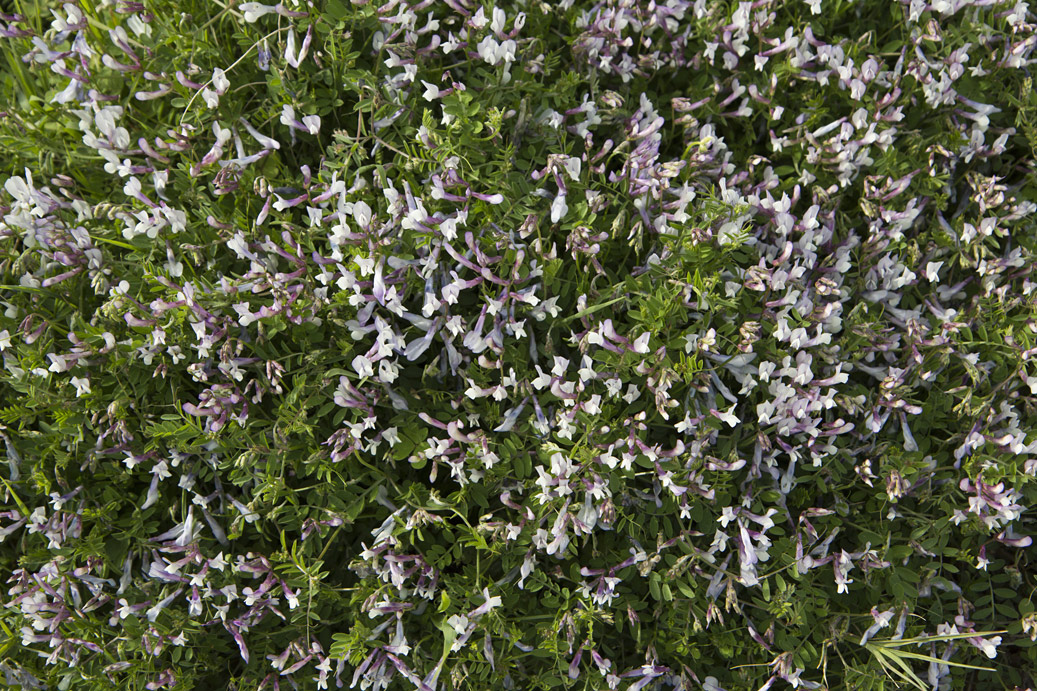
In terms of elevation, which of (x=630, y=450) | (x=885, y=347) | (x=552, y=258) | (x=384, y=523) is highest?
(x=552, y=258)

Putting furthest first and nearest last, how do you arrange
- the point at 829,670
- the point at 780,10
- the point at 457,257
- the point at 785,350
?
the point at 780,10 → the point at 829,670 → the point at 785,350 → the point at 457,257

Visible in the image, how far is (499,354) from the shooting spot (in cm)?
241

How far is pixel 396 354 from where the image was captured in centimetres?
254

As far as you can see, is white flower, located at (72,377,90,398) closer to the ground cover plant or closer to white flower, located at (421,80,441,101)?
the ground cover plant

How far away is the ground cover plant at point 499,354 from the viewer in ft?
7.88

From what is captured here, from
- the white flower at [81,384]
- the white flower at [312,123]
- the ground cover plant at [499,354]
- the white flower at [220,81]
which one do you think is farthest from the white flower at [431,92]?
the white flower at [81,384]

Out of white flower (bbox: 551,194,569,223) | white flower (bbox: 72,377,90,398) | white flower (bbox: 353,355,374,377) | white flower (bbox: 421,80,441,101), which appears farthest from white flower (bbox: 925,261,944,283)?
white flower (bbox: 72,377,90,398)

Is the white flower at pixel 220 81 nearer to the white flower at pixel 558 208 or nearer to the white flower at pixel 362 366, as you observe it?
the white flower at pixel 362 366

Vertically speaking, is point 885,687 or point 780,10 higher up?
point 780,10

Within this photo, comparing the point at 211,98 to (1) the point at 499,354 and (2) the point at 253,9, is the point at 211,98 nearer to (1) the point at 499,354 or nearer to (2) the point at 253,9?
(2) the point at 253,9

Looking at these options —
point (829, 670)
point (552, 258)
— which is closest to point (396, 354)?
point (552, 258)

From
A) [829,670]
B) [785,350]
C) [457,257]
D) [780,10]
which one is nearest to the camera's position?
[457,257]

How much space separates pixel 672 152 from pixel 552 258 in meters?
0.77

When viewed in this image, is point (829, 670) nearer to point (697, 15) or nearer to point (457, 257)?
point (457, 257)
